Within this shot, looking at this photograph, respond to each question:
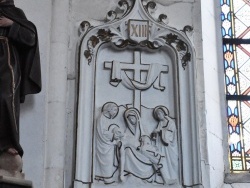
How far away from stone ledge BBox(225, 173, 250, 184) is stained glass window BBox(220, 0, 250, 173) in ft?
0.34

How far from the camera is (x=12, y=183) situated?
353 centimetres

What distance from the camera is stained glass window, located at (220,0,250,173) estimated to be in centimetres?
495

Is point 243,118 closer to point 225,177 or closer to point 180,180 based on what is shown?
point 225,177

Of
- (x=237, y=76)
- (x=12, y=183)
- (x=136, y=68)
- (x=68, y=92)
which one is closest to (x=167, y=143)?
(x=136, y=68)

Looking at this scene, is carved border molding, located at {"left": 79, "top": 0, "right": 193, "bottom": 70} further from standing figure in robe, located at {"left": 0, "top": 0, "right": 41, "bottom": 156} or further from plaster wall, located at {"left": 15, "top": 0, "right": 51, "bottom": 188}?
standing figure in robe, located at {"left": 0, "top": 0, "right": 41, "bottom": 156}

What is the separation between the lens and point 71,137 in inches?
173

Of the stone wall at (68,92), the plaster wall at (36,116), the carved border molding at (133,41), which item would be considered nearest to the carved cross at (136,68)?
the carved border molding at (133,41)

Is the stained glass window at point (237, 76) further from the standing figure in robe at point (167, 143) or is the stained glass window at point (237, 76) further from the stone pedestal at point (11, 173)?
the stone pedestal at point (11, 173)

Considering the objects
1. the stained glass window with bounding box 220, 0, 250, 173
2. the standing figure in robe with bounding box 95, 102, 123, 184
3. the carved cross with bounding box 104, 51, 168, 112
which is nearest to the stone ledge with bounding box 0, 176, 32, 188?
the standing figure in robe with bounding box 95, 102, 123, 184

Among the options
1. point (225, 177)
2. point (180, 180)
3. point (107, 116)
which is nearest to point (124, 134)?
point (107, 116)

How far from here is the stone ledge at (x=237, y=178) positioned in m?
4.70

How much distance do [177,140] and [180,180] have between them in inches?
11.3

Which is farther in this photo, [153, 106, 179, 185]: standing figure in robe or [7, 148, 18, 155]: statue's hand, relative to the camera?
[153, 106, 179, 185]: standing figure in robe

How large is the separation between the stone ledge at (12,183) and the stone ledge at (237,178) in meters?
1.69
